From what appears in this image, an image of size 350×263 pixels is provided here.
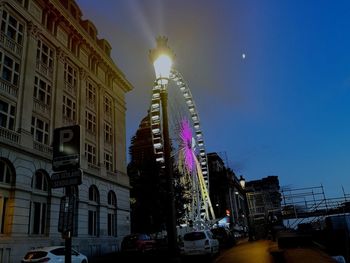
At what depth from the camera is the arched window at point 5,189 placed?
21.5m

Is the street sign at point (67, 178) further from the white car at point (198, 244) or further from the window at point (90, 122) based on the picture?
the window at point (90, 122)

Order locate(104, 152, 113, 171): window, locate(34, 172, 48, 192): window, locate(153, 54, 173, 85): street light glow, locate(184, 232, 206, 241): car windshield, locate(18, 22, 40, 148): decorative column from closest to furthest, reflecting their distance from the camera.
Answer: locate(153, 54, 173, 85): street light glow → locate(184, 232, 206, 241): car windshield → locate(18, 22, 40, 148): decorative column → locate(34, 172, 48, 192): window → locate(104, 152, 113, 171): window

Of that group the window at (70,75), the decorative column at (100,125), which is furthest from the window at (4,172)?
the decorative column at (100,125)

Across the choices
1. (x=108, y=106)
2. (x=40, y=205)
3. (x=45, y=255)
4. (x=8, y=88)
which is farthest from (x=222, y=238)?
(x=8, y=88)

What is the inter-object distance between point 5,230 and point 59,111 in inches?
424

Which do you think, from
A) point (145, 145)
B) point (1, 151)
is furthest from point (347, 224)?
point (145, 145)

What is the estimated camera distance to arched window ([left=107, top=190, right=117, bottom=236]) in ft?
113

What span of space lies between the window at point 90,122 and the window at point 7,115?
33.6 ft

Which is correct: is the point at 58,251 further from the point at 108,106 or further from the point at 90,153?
the point at 108,106

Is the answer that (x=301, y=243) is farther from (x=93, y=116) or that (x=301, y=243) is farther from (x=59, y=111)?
(x=93, y=116)

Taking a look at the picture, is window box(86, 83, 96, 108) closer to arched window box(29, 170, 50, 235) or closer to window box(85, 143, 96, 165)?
window box(85, 143, 96, 165)

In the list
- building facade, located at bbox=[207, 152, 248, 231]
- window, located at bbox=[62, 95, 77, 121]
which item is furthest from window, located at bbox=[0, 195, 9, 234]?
building facade, located at bbox=[207, 152, 248, 231]

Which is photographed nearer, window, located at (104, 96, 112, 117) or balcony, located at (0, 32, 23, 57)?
balcony, located at (0, 32, 23, 57)

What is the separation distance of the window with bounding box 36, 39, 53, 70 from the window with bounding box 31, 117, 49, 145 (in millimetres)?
5053
